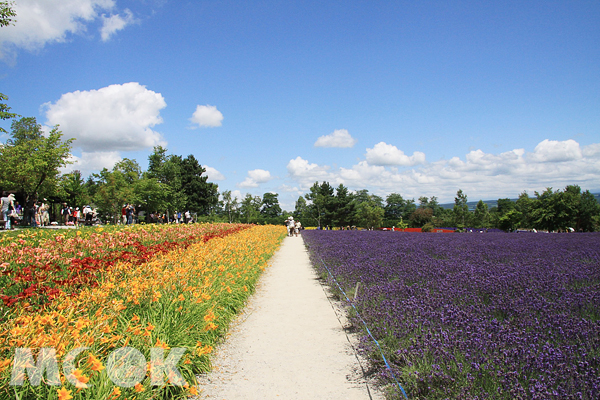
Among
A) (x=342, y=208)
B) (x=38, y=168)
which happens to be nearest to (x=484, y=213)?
(x=342, y=208)

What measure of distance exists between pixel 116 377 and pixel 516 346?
303 centimetres

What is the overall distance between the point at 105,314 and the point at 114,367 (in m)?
0.66

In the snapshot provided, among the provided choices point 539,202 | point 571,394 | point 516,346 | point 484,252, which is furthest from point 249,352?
point 539,202

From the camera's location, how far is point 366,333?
3.98m

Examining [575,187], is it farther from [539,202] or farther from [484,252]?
[484,252]

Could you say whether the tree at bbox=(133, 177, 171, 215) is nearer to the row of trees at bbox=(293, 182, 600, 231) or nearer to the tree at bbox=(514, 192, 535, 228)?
the row of trees at bbox=(293, 182, 600, 231)

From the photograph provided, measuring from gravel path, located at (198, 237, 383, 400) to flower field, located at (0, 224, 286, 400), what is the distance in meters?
0.25

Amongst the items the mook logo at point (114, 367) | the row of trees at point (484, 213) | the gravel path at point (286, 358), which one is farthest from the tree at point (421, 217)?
the mook logo at point (114, 367)

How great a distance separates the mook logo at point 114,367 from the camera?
1996 mm

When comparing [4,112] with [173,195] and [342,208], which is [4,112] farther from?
[342,208]

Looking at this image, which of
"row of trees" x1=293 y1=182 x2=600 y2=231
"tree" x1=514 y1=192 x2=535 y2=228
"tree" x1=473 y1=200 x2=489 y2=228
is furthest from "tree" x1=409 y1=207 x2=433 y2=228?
"tree" x1=514 y1=192 x2=535 y2=228

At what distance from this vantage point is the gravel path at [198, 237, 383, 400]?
314 cm

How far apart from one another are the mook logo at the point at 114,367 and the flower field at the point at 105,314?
0.07 feet

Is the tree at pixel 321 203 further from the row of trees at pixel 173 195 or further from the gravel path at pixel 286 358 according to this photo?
the gravel path at pixel 286 358
